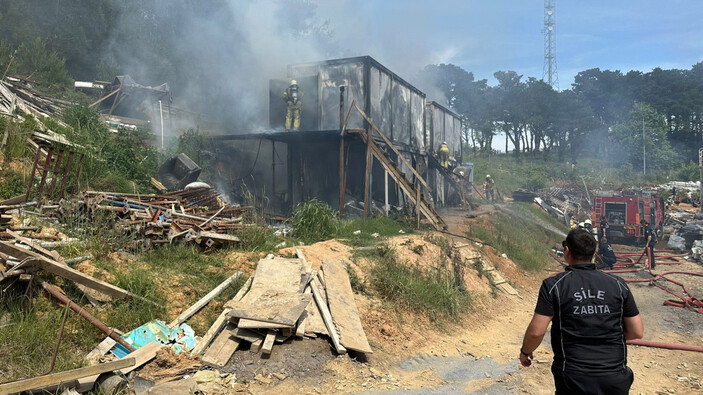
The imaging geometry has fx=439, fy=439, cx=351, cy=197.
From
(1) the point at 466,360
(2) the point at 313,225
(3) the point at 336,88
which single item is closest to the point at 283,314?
(1) the point at 466,360

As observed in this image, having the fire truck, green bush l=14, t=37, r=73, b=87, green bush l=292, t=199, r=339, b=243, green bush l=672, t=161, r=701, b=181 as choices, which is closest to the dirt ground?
green bush l=292, t=199, r=339, b=243

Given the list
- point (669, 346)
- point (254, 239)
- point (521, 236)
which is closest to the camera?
point (669, 346)

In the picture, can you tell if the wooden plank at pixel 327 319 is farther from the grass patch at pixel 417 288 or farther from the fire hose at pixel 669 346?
the fire hose at pixel 669 346

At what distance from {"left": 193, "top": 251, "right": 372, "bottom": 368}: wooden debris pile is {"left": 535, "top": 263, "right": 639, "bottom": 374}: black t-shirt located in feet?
8.83

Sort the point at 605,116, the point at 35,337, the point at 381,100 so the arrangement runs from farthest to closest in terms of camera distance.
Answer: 1. the point at 605,116
2. the point at 381,100
3. the point at 35,337

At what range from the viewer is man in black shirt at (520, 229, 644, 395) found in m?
2.72

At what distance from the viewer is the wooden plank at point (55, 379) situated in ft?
10.5

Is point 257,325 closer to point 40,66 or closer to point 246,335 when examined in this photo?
point 246,335

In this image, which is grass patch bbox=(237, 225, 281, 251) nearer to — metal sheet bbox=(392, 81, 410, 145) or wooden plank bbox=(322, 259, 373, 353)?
wooden plank bbox=(322, 259, 373, 353)

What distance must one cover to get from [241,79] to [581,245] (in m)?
22.1

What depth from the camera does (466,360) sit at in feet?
19.1

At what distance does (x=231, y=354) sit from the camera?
4543mm

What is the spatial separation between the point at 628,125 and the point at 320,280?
146 ft

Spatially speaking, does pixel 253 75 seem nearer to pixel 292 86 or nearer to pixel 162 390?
pixel 292 86
